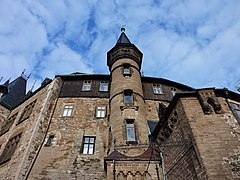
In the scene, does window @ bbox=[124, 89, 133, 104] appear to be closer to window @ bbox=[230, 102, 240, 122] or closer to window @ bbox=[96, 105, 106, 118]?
window @ bbox=[96, 105, 106, 118]

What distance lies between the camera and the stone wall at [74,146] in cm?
1334

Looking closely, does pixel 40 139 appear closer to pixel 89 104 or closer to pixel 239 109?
pixel 89 104

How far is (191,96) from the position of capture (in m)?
9.67

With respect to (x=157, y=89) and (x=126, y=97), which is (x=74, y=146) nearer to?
(x=126, y=97)

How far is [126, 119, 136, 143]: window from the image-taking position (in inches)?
510

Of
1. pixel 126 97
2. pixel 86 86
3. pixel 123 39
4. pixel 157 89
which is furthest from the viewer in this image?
pixel 123 39

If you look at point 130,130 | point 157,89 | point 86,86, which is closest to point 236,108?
point 130,130

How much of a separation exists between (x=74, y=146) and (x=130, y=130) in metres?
4.18

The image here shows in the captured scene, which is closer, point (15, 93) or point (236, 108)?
point (236, 108)

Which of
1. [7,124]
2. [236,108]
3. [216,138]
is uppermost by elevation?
[7,124]

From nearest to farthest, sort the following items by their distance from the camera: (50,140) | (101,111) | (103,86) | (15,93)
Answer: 1. (50,140)
2. (101,111)
3. (103,86)
4. (15,93)

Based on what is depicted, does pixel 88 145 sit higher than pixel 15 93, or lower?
lower

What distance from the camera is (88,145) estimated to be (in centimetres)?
1513

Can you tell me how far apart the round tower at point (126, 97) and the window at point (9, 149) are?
7.31 metres
